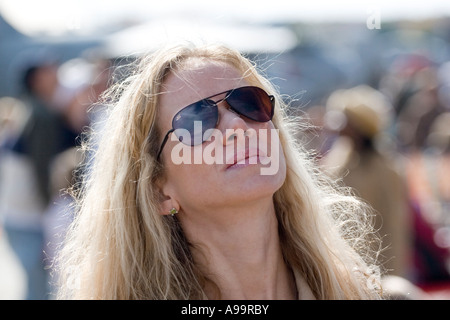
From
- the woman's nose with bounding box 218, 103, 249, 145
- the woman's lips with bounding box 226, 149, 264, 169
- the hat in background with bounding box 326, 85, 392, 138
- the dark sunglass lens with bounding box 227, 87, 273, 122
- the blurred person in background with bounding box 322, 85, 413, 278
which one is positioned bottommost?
the woman's lips with bounding box 226, 149, 264, 169

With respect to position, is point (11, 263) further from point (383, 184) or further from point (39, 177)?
point (383, 184)

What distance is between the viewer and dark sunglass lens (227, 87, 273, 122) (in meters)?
2.04

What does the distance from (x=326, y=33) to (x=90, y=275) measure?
22.2m

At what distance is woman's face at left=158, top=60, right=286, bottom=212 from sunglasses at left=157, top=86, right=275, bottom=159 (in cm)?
1

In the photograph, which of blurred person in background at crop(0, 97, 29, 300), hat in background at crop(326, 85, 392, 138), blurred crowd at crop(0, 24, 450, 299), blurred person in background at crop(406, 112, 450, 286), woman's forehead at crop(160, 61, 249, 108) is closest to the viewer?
woman's forehead at crop(160, 61, 249, 108)

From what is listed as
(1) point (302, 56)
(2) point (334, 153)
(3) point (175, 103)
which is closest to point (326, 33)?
(1) point (302, 56)

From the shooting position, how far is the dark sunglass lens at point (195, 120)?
1998 mm

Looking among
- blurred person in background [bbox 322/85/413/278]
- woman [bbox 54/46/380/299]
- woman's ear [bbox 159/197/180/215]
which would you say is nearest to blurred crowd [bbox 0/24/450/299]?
blurred person in background [bbox 322/85/413/278]

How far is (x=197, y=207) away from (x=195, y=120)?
0.84 ft

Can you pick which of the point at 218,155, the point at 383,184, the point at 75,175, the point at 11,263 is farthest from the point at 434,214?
the point at 218,155

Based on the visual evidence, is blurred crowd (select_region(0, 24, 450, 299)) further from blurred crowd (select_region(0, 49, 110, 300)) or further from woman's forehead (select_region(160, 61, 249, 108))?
woman's forehead (select_region(160, 61, 249, 108))

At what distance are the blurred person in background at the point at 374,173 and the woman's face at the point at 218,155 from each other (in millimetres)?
2372

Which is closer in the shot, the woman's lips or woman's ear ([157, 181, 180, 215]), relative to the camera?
the woman's lips
